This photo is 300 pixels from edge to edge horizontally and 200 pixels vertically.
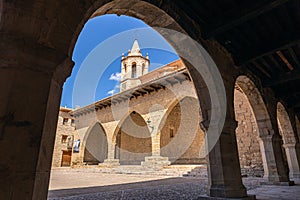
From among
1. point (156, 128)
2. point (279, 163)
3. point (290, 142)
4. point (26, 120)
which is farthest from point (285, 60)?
point (156, 128)

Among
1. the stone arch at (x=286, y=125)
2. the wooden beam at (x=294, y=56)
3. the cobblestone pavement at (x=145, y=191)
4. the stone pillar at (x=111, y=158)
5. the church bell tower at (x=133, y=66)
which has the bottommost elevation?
the cobblestone pavement at (x=145, y=191)

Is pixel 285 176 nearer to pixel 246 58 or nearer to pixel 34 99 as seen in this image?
pixel 246 58

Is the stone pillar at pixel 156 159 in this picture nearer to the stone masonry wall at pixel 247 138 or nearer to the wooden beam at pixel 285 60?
the stone masonry wall at pixel 247 138

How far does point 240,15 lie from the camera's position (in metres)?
3.03

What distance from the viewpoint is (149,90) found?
12.3 m

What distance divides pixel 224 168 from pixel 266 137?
3.39 m

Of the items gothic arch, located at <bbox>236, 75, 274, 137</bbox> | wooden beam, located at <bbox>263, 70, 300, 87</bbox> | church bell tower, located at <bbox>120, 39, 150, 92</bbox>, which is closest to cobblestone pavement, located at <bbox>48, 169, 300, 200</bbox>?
gothic arch, located at <bbox>236, 75, 274, 137</bbox>

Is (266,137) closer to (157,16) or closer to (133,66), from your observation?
(157,16)

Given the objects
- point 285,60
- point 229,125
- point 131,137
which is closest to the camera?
point 229,125

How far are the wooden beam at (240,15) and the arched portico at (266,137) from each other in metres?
2.49

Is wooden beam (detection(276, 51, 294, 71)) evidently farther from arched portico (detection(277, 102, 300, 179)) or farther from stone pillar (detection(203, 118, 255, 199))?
arched portico (detection(277, 102, 300, 179))

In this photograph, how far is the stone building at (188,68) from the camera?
1.27m

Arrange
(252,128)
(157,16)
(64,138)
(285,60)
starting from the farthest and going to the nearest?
(64,138) < (252,128) < (285,60) < (157,16)

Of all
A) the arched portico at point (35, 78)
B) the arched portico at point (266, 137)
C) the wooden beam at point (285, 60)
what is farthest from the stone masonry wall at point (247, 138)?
the arched portico at point (35, 78)
